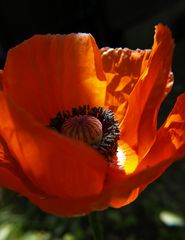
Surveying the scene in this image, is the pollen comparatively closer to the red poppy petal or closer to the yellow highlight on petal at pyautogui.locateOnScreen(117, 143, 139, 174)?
the yellow highlight on petal at pyautogui.locateOnScreen(117, 143, 139, 174)

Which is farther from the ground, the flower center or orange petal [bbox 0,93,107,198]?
orange petal [bbox 0,93,107,198]

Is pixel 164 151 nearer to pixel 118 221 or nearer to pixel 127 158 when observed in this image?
→ pixel 127 158

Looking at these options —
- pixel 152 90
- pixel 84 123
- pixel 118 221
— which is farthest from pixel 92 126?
pixel 118 221

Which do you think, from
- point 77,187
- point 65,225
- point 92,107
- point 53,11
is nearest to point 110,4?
point 53,11

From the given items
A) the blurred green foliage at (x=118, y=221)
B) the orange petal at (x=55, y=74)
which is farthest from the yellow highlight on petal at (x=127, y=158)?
the blurred green foliage at (x=118, y=221)

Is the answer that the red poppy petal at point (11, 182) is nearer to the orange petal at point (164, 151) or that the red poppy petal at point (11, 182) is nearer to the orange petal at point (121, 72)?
the orange petal at point (164, 151)

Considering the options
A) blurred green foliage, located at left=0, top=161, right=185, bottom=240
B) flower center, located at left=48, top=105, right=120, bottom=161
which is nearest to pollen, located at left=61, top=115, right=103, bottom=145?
flower center, located at left=48, top=105, right=120, bottom=161

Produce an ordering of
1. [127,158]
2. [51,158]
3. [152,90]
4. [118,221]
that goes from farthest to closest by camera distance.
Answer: [118,221] < [127,158] < [152,90] < [51,158]
